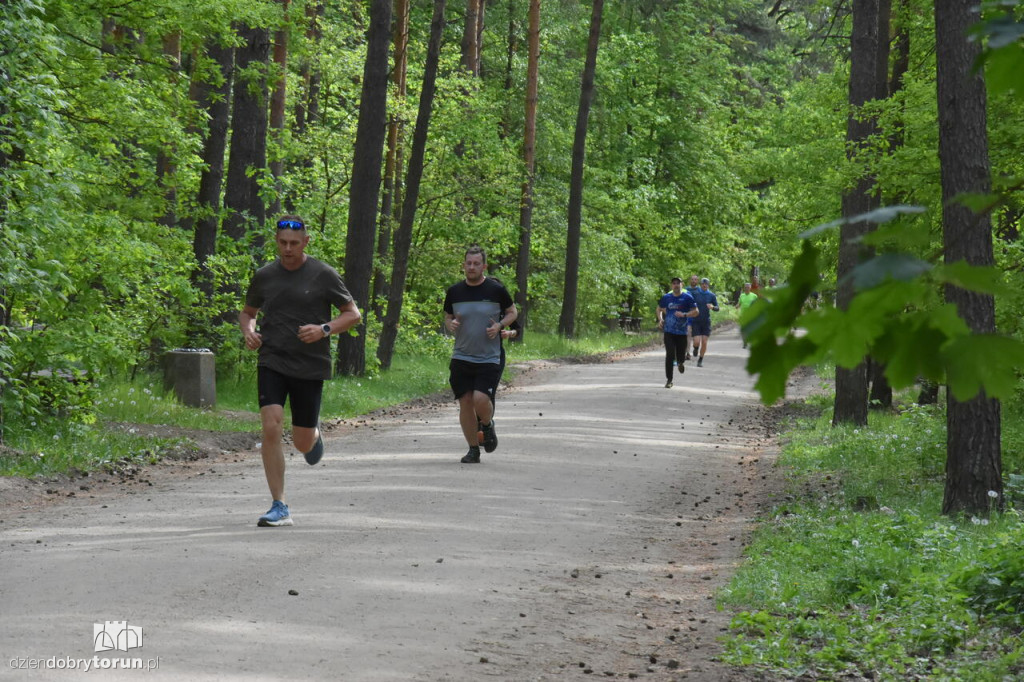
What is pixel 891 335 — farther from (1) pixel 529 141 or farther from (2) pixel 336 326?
(1) pixel 529 141

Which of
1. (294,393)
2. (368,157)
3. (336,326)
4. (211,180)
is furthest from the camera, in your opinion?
(368,157)

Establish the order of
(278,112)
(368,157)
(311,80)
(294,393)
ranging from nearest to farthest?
(294,393), (368,157), (278,112), (311,80)

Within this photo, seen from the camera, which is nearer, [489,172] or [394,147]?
[394,147]

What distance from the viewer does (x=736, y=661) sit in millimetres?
6758

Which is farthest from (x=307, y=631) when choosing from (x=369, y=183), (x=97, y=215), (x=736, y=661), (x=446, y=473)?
(x=369, y=183)

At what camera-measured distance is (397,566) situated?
28.0 ft

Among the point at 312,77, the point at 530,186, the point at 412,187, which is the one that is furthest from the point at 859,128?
the point at 312,77

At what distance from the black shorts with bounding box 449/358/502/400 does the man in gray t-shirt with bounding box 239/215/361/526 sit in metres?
4.00

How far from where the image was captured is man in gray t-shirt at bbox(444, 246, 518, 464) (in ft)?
46.1

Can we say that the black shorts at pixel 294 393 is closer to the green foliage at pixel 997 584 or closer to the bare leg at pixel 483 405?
the bare leg at pixel 483 405

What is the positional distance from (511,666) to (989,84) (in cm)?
430

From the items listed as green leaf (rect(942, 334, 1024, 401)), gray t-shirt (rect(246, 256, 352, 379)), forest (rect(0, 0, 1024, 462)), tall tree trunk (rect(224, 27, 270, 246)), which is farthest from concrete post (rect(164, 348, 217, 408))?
green leaf (rect(942, 334, 1024, 401))

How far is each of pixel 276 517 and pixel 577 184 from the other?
34.7m

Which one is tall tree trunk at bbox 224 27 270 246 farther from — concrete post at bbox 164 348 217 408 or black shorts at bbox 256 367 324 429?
black shorts at bbox 256 367 324 429
